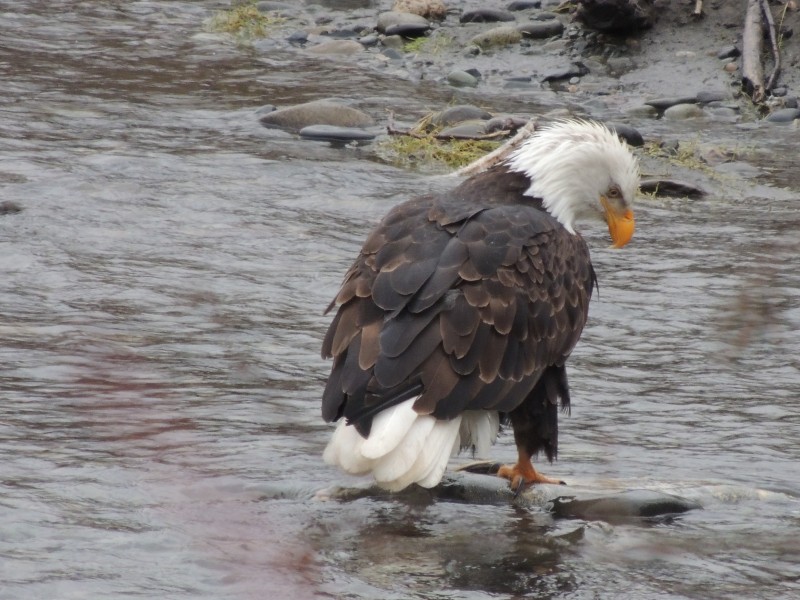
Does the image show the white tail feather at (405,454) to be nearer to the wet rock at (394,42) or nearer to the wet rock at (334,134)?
the wet rock at (334,134)

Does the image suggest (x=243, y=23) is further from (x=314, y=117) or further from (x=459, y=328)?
(x=459, y=328)

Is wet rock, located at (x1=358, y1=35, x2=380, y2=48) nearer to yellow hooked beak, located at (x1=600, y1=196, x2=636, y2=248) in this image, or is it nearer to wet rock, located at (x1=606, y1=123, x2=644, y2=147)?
wet rock, located at (x1=606, y1=123, x2=644, y2=147)

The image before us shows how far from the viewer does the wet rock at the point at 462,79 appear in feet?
39.9

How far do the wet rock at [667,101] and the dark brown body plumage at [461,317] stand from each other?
20.4 feet

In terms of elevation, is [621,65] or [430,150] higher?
[621,65]

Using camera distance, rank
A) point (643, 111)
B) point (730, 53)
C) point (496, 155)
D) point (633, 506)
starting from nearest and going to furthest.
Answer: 1. point (633, 506)
2. point (496, 155)
3. point (643, 111)
4. point (730, 53)

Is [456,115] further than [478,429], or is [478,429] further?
[456,115]

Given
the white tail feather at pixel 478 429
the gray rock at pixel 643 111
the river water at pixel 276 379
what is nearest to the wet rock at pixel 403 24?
the river water at pixel 276 379

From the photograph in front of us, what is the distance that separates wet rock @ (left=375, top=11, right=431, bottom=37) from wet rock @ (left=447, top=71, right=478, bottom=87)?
1103 mm

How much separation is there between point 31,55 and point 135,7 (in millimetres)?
2524

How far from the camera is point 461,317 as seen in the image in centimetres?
477

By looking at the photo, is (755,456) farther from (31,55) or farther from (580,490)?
(31,55)

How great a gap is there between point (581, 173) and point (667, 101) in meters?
5.91

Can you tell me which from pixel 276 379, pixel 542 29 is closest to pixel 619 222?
pixel 276 379
